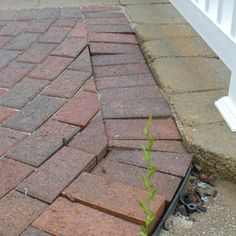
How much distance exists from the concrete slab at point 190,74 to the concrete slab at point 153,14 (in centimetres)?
79

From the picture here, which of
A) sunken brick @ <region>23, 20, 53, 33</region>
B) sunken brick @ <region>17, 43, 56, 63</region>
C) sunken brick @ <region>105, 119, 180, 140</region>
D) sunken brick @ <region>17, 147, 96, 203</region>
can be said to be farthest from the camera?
sunken brick @ <region>23, 20, 53, 33</region>

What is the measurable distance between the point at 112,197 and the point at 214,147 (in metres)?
0.53

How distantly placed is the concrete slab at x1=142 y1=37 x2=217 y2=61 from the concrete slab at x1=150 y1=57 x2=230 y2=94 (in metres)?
Answer: 0.08

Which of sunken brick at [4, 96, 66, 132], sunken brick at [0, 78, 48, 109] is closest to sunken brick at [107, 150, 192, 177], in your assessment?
sunken brick at [4, 96, 66, 132]

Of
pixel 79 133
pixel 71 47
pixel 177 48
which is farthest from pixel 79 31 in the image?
pixel 79 133

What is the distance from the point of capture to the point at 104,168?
1.94 metres

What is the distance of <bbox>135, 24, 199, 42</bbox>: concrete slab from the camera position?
3123 mm

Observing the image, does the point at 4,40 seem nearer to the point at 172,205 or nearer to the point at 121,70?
the point at 121,70

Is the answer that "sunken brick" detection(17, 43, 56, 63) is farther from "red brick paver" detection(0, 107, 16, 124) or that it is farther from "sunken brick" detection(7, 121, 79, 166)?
"sunken brick" detection(7, 121, 79, 166)

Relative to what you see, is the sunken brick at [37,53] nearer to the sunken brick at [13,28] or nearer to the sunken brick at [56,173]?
the sunken brick at [13,28]

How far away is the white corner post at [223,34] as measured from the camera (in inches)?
78.5

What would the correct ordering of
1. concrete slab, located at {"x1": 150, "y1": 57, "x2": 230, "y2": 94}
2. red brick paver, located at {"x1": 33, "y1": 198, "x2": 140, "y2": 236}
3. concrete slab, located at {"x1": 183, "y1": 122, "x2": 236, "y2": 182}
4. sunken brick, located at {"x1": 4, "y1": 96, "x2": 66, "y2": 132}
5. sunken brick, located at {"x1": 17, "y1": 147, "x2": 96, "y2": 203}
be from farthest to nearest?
1. concrete slab, located at {"x1": 150, "y1": 57, "x2": 230, "y2": 94}
2. sunken brick, located at {"x1": 4, "y1": 96, "x2": 66, "y2": 132}
3. concrete slab, located at {"x1": 183, "y1": 122, "x2": 236, "y2": 182}
4. sunken brick, located at {"x1": 17, "y1": 147, "x2": 96, "y2": 203}
5. red brick paver, located at {"x1": 33, "y1": 198, "x2": 140, "y2": 236}

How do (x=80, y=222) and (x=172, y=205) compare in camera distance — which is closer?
(x=80, y=222)

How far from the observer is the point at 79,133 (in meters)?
2.15
